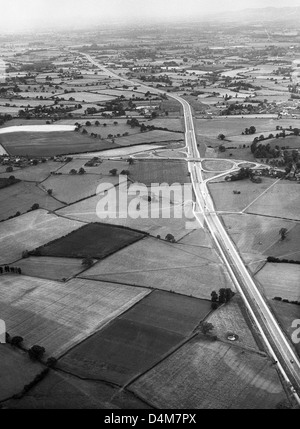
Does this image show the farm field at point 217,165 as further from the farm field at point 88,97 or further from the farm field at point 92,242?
the farm field at point 88,97

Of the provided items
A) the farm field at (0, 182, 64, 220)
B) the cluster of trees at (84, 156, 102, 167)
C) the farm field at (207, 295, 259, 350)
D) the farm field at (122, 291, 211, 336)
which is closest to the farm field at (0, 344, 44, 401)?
the farm field at (122, 291, 211, 336)

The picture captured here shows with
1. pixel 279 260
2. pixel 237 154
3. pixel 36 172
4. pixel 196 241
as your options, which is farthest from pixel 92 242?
pixel 237 154

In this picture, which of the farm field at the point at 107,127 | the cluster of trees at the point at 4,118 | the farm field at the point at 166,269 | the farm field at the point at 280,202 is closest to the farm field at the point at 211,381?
the farm field at the point at 166,269

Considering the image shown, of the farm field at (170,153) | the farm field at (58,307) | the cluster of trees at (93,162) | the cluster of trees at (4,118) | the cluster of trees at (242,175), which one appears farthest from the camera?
the cluster of trees at (4,118)

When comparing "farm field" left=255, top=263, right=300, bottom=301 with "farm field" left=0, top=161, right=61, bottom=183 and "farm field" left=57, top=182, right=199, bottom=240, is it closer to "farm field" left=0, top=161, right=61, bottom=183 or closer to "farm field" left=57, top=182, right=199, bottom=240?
"farm field" left=57, top=182, right=199, bottom=240

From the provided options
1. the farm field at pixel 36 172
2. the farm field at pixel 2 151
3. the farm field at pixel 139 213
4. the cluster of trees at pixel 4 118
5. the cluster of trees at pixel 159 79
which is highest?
the cluster of trees at pixel 159 79

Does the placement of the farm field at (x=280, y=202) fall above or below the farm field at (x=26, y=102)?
below
